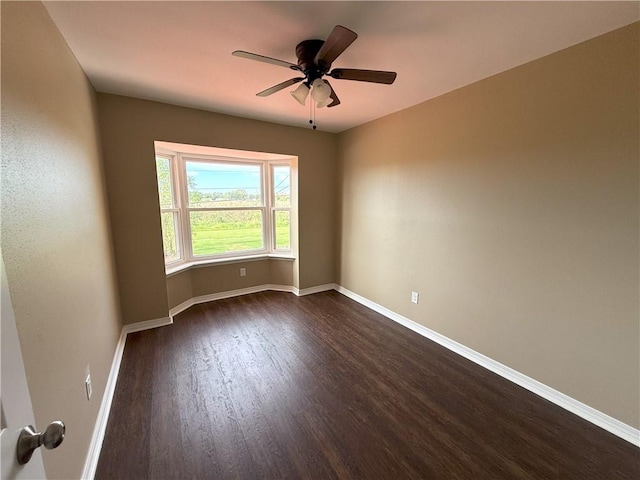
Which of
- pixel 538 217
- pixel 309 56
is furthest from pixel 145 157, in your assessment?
pixel 538 217

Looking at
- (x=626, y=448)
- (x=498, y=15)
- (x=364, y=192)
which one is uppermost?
(x=498, y=15)

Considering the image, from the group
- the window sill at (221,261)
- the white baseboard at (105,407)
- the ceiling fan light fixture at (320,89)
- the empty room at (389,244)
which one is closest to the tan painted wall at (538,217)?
the empty room at (389,244)

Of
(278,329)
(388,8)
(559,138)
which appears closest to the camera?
(388,8)

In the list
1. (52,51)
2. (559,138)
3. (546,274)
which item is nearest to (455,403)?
(546,274)

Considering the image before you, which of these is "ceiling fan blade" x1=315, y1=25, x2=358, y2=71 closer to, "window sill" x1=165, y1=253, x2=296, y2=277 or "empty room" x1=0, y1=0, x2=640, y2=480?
"empty room" x1=0, y1=0, x2=640, y2=480

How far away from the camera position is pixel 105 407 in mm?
1796

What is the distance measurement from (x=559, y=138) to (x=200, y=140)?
3.27 meters

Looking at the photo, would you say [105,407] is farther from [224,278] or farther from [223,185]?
[223,185]

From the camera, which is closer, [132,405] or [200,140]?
[132,405]

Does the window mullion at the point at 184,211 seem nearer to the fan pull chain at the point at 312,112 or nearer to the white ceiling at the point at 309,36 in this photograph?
the white ceiling at the point at 309,36

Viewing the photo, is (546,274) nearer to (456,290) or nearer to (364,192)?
(456,290)

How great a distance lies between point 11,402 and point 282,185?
380cm

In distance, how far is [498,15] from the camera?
146 centimetres

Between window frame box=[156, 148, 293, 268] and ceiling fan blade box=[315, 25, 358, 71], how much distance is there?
2386 mm
